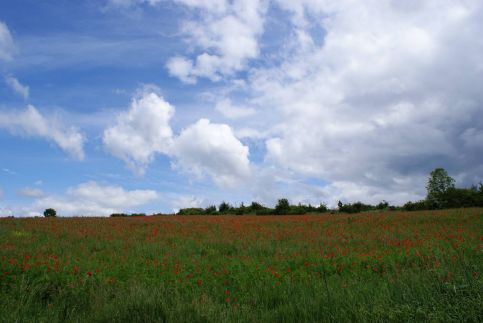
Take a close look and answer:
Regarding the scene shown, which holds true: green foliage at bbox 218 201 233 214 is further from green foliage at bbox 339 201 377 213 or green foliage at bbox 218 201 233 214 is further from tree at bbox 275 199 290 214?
green foliage at bbox 339 201 377 213

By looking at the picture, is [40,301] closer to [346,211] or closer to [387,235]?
[387,235]

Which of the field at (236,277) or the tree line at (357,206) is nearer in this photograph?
the field at (236,277)

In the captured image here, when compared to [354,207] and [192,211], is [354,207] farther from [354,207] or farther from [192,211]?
[192,211]

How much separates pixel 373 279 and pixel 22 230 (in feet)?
62.2

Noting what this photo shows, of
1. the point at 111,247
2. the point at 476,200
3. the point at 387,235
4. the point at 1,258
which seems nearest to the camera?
the point at 1,258

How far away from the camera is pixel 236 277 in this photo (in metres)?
9.84

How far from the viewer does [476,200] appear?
39.0 meters

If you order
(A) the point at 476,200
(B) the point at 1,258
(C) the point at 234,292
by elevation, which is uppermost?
(A) the point at 476,200

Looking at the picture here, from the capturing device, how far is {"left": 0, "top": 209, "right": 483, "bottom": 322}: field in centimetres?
582

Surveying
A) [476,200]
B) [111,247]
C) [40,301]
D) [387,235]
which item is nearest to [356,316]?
[40,301]

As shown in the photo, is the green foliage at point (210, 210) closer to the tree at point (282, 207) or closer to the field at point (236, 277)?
the tree at point (282, 207)

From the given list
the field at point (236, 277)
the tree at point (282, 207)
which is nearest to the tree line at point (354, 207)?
the tree at point (282, 207)

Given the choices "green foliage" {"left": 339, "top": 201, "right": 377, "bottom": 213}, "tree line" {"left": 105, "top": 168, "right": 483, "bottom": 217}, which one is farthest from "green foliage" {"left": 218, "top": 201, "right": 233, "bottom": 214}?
"green foliage" {"left": 339, "top": 201, "right": 377, "bottom": 213}

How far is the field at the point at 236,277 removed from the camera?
19.1ft
